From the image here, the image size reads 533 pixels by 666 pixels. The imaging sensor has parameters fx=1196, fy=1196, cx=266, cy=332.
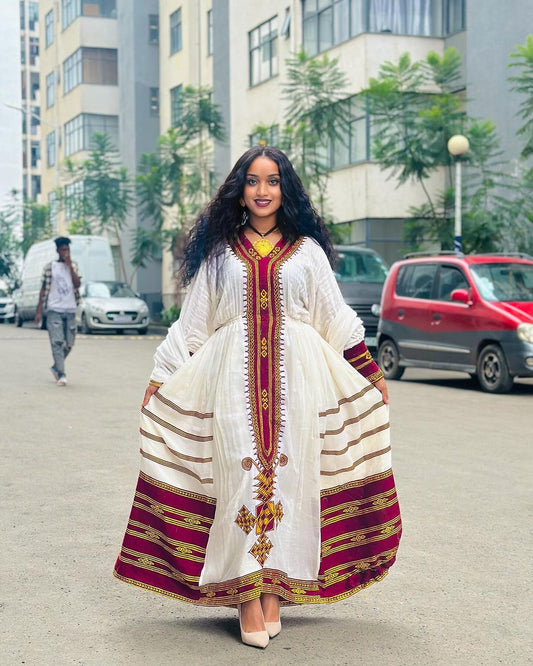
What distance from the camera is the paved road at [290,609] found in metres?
4.34

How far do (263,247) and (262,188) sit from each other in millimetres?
229

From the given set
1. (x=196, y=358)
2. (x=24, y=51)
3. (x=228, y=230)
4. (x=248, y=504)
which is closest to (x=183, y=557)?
(x=248, y=504)

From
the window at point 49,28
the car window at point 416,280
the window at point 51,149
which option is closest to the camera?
the car window at point 416,280

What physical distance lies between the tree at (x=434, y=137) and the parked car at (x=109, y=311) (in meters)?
10.5

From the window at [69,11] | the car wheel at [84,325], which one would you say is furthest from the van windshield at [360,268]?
the window at [69,11]

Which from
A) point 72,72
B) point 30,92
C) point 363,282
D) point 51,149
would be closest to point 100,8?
point 72,72

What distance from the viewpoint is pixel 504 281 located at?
16172mm

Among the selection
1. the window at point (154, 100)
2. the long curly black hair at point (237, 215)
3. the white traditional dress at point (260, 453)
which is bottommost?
the white traditional dress at point (260, 453)

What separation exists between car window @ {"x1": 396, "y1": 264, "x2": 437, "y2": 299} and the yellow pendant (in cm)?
1263

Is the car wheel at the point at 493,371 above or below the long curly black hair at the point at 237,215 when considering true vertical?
below

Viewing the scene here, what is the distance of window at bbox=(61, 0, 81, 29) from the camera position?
180ft

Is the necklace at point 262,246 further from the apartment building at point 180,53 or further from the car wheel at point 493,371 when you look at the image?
the apartment building at point 180,53

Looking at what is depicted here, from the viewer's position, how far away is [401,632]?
458 cm

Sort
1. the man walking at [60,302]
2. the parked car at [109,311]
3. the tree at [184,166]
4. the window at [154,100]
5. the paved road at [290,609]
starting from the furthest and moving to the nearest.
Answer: the window at [154,100]
the tree at [184,166]
the parked car at [109,311]
the man walking at [60,302]
the paved road at [290,609]
